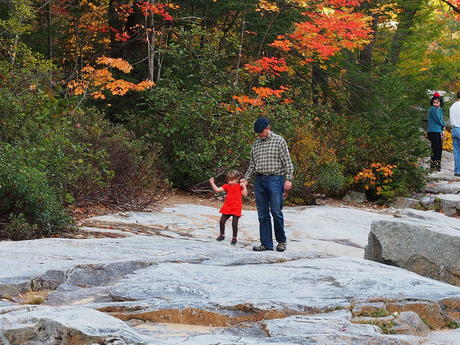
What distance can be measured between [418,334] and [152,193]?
Answer: 28.9ft

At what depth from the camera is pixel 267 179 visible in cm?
922

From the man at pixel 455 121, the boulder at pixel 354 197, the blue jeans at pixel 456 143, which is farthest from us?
the boulder at pixel 354 197

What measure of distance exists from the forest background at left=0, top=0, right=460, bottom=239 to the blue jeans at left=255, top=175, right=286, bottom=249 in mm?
2885

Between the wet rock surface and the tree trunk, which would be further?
the tree trunk

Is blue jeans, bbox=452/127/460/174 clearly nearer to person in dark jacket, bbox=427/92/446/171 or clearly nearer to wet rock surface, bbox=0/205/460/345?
person in dark jacket, bbox=427/92/446/171

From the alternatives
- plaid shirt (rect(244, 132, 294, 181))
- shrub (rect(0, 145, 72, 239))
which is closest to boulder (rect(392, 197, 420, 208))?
plaid shirt (rect(244, 132, 294, 181))

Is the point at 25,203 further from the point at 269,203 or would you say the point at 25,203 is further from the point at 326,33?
the point at 326,33

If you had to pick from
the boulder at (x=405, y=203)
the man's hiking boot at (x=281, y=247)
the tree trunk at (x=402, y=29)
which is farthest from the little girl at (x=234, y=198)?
the tree trunk at (x=402, y=29)

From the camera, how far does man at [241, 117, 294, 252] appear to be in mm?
9156

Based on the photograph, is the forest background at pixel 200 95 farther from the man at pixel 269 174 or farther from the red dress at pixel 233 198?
the man at pixel 269 174

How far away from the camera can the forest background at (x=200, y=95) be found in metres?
12.4

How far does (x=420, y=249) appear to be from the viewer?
7723mm

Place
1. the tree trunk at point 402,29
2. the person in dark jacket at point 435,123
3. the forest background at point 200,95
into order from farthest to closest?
the tree trunk at point 402,29, the person in dark jacket at point 435,123, the forest background at point 200,95

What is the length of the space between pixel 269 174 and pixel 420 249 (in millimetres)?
2280
